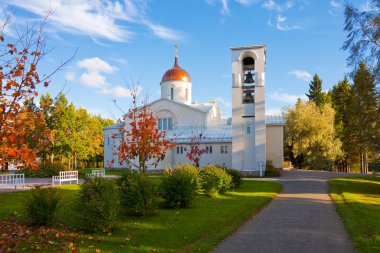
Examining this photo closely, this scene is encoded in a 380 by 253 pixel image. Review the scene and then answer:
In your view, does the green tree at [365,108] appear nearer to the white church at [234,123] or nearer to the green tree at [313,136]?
the white church at [234,123]

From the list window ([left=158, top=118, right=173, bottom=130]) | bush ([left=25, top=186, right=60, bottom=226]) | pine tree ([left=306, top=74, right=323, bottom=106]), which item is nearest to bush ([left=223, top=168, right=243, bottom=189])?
bush ([left=25, top=186, right=60, bottom=226])

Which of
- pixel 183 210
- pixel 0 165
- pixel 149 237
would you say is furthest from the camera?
pixel 183 210

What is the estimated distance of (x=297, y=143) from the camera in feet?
152

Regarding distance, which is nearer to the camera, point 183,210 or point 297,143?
point 183,210

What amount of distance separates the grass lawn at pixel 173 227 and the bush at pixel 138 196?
304 millimetres

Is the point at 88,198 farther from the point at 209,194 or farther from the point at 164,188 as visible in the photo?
the point at 209,194

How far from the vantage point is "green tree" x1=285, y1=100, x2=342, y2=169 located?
148ft

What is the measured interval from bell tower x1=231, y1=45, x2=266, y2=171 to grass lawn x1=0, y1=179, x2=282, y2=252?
17425mm

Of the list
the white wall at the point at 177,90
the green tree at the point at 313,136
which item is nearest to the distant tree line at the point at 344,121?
the green tree at the point at 313,136

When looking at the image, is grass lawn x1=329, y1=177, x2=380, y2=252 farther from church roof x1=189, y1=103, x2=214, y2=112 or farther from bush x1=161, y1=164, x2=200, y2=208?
church roof x1=189, y1=103, x2=214, y2=112

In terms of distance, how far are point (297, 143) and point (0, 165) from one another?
4355cm

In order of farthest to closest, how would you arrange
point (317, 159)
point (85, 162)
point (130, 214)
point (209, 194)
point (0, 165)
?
point (85, 162)
point (317, 159)
point (209, 194)
point (130, 214)
point (0, 165)

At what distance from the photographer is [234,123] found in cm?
3306

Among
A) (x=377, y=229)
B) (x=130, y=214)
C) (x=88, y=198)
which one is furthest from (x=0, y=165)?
(x=377, y=229)
